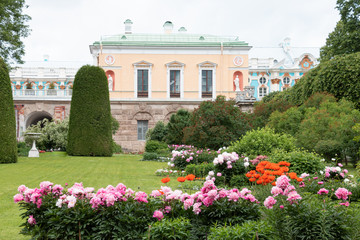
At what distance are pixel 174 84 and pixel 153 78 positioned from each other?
6.78 ft

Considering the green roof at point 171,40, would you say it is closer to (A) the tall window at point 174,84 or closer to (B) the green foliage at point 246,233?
(A) the tall window at point 174,84

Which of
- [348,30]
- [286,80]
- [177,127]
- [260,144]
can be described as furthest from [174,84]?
[260,144]

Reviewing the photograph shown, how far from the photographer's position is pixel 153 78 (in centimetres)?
3444

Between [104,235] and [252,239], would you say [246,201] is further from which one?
[104,235]

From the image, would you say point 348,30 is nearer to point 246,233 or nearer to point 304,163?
point 304,163

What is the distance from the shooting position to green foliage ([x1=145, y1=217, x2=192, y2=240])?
4066 mm

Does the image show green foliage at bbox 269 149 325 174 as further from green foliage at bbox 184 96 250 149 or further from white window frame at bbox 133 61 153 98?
white window frame at bbox 133 61 153 98

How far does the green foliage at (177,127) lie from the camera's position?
22.8 meters

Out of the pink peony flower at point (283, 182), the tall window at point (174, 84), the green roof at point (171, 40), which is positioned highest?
the green roof at point (171, 40)

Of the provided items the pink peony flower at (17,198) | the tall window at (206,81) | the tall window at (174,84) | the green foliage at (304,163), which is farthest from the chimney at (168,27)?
the pink peony flower at (17,198)

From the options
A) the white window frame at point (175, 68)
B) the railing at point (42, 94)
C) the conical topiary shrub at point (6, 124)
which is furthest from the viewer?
the white window frame at point (175, 68)

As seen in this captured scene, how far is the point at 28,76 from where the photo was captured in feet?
173

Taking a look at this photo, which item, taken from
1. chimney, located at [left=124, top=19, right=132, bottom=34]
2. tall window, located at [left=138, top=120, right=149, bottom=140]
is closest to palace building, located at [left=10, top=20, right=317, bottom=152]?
tall window, located at [left=138, top=120, right=149, bottom=140]

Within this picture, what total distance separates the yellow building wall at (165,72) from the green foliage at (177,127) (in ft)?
36.1
